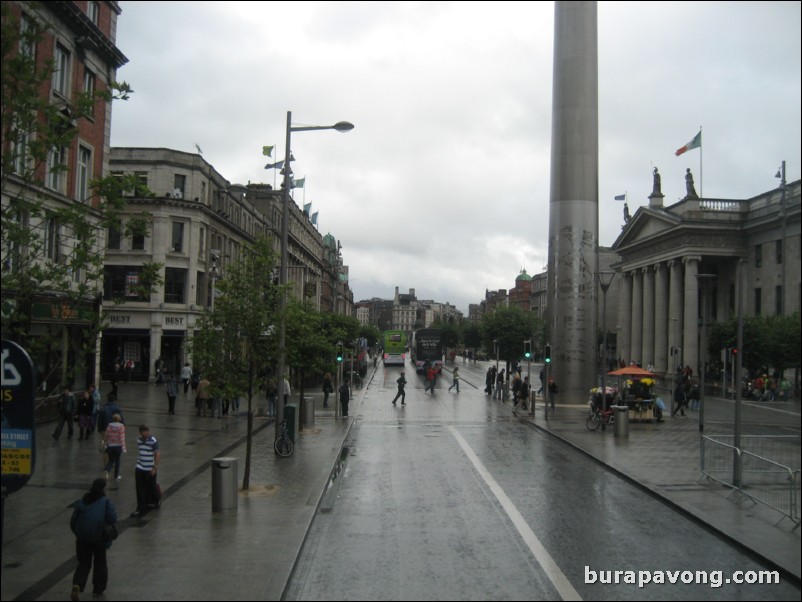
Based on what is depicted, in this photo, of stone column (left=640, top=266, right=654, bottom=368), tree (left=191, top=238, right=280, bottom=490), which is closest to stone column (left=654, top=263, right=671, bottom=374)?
stone column (left=640, top=266, right=654, bottom=368)

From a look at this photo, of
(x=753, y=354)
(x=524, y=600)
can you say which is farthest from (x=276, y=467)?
(x=753, y=354)

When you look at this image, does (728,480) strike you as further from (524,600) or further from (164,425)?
(164,425)

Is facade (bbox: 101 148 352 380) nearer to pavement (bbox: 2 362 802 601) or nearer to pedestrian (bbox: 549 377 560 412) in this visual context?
pedestrian (bbox: 549 377 560 412)

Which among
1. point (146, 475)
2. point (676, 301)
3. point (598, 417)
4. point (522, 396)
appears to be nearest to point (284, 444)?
point (146, 475)

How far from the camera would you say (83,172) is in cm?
2777

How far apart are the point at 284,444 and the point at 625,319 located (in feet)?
223

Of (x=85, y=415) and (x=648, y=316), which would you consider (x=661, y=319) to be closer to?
(x=648, y=316)

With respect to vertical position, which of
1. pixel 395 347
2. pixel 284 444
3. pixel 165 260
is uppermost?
pixel 165 260

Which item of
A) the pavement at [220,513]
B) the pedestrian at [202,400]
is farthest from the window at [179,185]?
the pavement at [220,513]

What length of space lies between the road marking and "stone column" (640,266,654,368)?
57.9 meters

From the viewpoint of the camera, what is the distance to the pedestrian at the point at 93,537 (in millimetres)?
8422

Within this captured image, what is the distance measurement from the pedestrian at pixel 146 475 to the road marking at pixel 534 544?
6293mm

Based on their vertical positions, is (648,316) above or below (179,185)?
below

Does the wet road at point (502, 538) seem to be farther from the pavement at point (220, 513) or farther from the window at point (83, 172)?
the window at point (83, 172)
